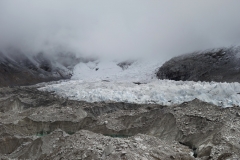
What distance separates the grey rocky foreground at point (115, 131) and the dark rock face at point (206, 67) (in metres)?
15.0

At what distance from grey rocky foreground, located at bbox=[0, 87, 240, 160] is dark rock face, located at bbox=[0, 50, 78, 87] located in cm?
1867

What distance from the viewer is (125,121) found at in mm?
25719

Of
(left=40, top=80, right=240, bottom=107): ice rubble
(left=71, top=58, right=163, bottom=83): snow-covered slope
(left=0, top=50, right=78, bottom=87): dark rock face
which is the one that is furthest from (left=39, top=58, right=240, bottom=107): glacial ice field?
(left=0, top=50, right=78, bottom=87): dark rock face

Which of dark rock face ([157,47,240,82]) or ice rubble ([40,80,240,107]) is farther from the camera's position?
dark rock face ([157,47,240,82])

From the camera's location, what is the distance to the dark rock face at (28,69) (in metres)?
52.1

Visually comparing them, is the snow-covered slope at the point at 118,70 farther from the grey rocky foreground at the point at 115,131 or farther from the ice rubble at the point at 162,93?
the grey rocky foreground at the point at 115,131

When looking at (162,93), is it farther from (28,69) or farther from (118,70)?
(28,69)

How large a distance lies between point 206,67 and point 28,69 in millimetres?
30496

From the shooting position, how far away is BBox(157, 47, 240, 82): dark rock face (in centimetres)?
4031

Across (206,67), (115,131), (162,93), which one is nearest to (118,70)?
(206,67)

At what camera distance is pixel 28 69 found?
58594 mm

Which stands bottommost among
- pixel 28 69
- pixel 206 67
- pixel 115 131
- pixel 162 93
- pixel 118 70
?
pixel 115 131

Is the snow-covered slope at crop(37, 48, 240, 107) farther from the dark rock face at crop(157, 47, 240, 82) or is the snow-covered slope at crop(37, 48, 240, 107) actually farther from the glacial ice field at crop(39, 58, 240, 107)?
the dark rock face at crop(157, 47, 240, 82)

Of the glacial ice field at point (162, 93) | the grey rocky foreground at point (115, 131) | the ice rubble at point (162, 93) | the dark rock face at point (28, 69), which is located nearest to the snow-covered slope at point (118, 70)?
the dark rock face at point (28, 69)
